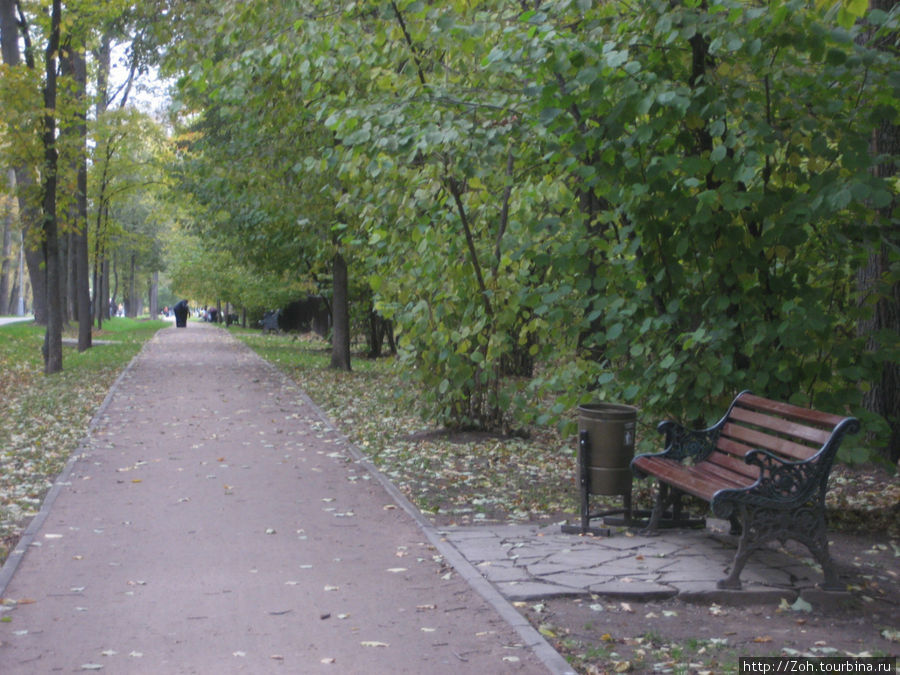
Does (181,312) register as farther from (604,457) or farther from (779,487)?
(779,487)

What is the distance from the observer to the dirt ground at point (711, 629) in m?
4.59

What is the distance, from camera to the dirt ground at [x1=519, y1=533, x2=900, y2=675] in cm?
459

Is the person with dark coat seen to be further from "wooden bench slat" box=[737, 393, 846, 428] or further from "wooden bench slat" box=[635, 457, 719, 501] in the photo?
"wooden bench slat" box=[737, 393, 846, 428]

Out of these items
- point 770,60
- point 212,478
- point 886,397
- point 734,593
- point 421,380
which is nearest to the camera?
point 734,593

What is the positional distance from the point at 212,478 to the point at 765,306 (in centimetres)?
550

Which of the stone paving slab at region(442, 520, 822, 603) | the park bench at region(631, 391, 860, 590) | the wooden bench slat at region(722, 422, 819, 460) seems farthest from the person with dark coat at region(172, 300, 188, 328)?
the park bench at region(631, 391, 860, 590)

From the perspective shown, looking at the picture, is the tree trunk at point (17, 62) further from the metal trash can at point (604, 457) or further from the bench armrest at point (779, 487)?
the bench armrest at point (779, 487)

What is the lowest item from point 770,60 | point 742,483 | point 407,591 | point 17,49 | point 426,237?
point 407,591

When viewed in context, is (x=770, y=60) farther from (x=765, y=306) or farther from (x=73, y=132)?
(x=73, y=132)

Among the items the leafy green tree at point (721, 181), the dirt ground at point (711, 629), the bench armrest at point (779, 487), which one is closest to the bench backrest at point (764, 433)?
the bench armrest at point (779, 487)

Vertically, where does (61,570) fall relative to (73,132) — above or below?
below

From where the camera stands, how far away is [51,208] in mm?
18875

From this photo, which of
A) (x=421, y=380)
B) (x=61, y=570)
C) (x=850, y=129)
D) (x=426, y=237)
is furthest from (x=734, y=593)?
(x=421, y=380)

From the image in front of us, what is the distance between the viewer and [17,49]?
71.2 ft
